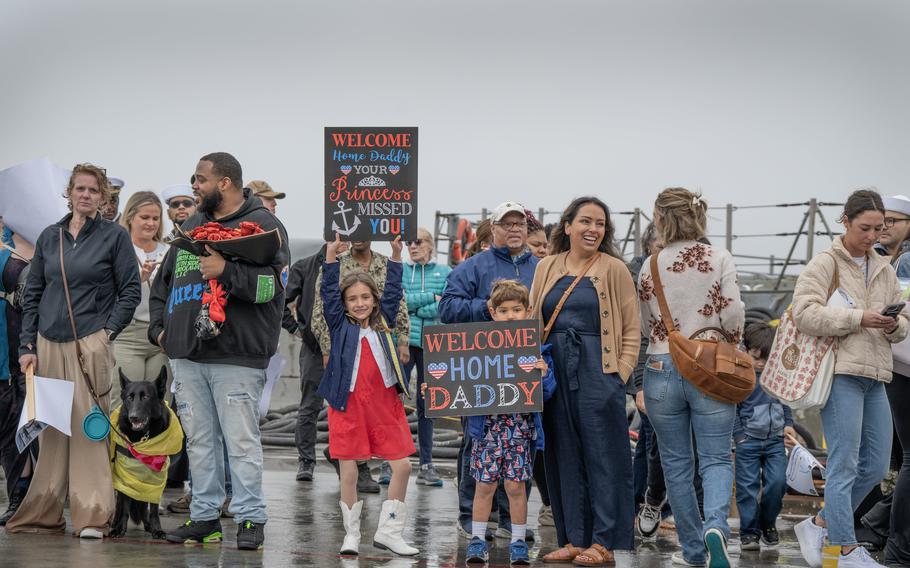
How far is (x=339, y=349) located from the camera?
7410mm

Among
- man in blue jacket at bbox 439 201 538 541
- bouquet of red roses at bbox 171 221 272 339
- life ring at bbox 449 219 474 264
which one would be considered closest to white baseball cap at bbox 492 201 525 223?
man in blue jacket at bbox 439 201 538 541

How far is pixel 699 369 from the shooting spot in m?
6.64

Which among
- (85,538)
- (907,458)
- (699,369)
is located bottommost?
(85,538)

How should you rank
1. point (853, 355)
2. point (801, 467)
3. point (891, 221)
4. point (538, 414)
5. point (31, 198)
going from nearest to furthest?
1. point (853, 355)
2. point (538, 414)
3. point (891, 221)
4. point (801, 467)
5. point (31, 198)

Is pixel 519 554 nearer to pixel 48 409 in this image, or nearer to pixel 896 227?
pixel 48 409

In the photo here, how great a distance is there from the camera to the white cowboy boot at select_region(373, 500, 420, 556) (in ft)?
23.3

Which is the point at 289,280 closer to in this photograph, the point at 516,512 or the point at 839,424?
the point at 516,512

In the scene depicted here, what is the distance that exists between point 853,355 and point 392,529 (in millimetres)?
2783

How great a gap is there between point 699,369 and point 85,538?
3.77 metres

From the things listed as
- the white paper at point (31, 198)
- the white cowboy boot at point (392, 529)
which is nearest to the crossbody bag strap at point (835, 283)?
the white cowboy boot at point (392, 529)

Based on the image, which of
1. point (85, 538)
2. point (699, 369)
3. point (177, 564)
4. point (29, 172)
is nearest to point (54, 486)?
point (85, 538)

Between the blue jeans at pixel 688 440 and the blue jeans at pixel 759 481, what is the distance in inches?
37.4

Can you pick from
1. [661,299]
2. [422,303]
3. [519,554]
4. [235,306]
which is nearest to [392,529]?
[519,554]

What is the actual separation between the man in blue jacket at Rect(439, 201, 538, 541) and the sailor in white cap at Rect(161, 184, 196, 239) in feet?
8.78
